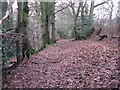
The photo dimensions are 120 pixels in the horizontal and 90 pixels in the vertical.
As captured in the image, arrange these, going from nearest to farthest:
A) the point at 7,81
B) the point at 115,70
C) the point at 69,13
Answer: the point at 115,70 → the point at 7,81 → the point at 69,13

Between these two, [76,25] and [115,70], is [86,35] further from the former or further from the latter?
[115,70]

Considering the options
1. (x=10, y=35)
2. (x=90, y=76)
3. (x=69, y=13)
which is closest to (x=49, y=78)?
(x=90, y=76)

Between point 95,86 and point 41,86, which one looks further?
point 41,86

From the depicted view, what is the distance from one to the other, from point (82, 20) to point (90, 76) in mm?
13752

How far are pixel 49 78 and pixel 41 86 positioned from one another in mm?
585

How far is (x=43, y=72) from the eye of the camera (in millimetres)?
5961

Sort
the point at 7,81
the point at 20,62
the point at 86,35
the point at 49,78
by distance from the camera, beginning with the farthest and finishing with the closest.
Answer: the point at 86,35 < the point at 20,62 < the point at 7,81 < the point at 49,78

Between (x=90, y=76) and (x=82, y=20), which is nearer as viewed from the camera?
(x=90, y=76)

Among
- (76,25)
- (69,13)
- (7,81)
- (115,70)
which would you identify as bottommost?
(7,81)

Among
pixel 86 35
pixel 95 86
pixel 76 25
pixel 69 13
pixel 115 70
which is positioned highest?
pixel 69 13

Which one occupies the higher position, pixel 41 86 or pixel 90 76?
pixel 90 76

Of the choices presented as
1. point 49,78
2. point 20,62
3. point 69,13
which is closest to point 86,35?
point 69,13

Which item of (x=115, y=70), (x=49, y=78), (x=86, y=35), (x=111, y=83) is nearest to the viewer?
(x=111, y=83)

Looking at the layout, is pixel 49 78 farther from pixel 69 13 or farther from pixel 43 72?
pixel 69 13
